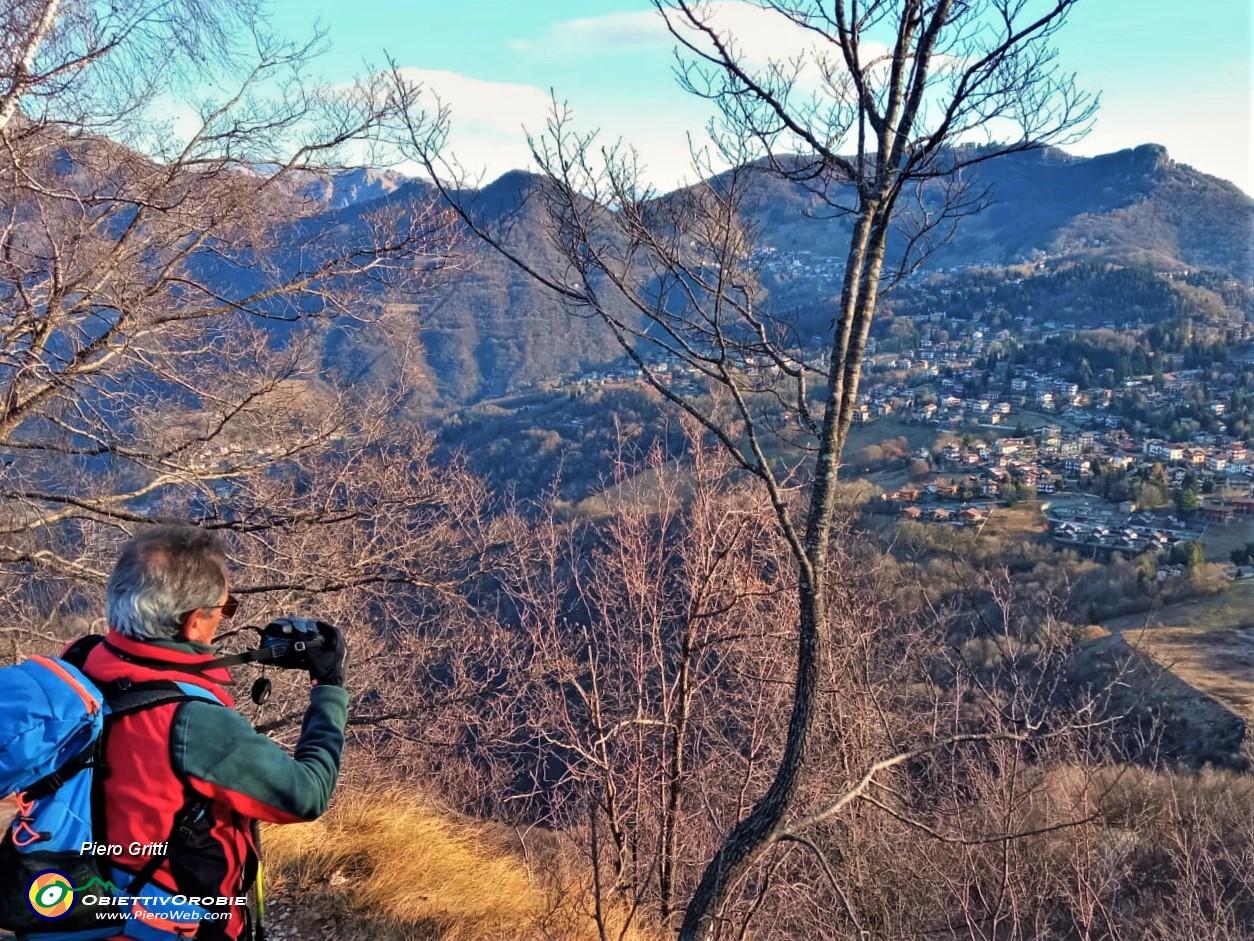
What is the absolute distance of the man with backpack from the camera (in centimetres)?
141

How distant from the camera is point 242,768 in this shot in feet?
4.75

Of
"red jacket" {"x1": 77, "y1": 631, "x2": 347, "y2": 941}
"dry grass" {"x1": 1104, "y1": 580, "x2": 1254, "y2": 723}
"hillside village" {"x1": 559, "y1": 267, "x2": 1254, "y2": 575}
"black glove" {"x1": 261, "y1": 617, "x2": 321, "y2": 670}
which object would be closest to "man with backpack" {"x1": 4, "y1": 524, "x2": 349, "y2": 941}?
"red jacket" {"x1": 77, "y1": 631, "x2": 347, "y2": 941}

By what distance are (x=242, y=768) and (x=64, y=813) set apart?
0.92 ft

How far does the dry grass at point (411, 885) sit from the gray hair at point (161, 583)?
277 cm

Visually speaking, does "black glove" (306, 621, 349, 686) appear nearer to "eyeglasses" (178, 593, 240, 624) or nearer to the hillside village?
"eyeglasses" (178, 593, 240, 624)

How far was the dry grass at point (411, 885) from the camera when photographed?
382 centimetres

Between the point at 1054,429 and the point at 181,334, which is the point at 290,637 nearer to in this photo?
the point at 181,334

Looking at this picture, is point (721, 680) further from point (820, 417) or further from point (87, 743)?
point (87, 743)

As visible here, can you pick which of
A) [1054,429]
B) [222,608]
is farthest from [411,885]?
[1054,429]

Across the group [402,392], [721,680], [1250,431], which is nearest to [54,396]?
[402,392]

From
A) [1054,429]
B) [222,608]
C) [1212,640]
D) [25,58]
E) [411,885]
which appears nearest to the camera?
[222,608]

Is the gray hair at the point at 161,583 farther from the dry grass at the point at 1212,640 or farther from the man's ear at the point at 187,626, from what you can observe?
the dry grass at the point at 1212,640

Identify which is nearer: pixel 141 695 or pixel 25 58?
pixel 141 695

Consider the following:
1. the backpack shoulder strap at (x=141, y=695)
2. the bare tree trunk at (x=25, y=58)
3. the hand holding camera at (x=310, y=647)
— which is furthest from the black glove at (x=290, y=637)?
the bare tree trunk at (x=25, y=58)
